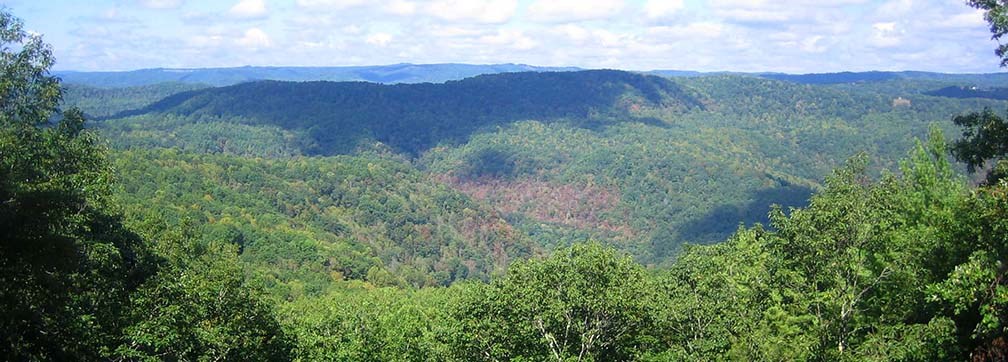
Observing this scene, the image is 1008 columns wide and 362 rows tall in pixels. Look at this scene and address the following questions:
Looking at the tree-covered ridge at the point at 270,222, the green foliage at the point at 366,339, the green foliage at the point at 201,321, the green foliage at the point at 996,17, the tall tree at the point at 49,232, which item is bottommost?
the tree-covered ridge at the point at 270,222

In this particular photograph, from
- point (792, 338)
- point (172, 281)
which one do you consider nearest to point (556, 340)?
point (792, 338)

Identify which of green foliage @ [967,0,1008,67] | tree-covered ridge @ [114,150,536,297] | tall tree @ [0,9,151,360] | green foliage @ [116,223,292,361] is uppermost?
green foliage @ [967,0,1008,67]

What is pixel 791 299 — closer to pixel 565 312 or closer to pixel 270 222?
pixel 565 312

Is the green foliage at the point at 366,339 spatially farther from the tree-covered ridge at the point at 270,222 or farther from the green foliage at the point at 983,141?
the tree-covered ridge at the point at 270,222

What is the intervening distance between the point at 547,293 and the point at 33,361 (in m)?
16.5

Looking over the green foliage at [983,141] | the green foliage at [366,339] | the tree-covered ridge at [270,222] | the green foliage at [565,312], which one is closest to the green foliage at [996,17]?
the green foliage at [983,141]

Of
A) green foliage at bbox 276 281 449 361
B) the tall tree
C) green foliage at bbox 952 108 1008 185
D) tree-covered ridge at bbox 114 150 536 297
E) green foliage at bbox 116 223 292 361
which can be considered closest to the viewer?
the tall tree

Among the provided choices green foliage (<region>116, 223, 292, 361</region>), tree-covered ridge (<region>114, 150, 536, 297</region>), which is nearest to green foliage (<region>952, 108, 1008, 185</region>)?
green foliage (<region>116, 223, 292, 361</region>)

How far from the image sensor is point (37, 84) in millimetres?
23703

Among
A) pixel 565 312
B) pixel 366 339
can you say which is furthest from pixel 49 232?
pixel 366 339

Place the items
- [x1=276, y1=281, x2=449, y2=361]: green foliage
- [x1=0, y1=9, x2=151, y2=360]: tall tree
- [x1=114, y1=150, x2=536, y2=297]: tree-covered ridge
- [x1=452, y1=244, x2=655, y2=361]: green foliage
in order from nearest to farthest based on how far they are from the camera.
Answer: [x1=0, y1=9, x2=151, y2=360]: tall tree
[x1=452, y1=244, x2=655, y2=361]: green foliage
[x1=276, y1=281, x2=449, y2=361]: green foliage
[x1=114, y1=150, x2=536, y2=297]: tree-covered ridge

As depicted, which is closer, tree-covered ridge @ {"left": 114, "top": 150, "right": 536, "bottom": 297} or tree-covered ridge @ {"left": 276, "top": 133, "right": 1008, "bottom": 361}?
tree-covered ridge @ {"left": 276, "top": 133, "right": 1008, "bottom": 361}

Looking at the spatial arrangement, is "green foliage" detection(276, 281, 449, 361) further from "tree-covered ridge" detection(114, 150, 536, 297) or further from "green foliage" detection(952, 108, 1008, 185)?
"tree-covered ridge" detection(114, 150, 536, 297)

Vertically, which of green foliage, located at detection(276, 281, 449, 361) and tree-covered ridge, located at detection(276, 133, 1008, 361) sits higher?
tree-covered ridge, located at detection(276, 133, 1008, 361)
